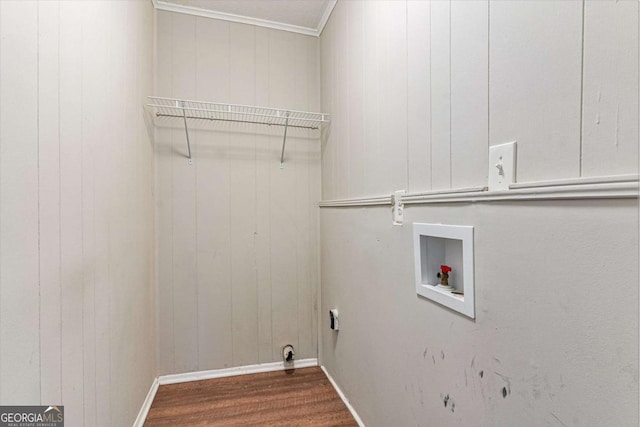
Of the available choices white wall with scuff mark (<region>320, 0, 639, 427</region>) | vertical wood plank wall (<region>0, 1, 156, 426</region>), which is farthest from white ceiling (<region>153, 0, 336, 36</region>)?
white wall with scuff mark (<region>320, 0, 639, 427</region>)

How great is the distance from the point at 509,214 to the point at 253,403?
173cm

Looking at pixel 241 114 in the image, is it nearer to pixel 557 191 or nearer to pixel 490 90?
pixel 490 90

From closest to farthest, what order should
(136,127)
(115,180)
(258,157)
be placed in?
(115,180) → (136,127) → (258,157)

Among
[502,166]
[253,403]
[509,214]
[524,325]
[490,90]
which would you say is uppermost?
[490,90]

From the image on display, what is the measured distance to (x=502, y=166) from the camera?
69cm

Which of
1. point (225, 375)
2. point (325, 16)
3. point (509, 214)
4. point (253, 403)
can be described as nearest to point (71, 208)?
point (509, 214)

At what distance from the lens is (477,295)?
30.1 inches

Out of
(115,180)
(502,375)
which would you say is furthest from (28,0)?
(502,375)

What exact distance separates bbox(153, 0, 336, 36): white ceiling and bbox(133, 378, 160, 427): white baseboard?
7.93 feet

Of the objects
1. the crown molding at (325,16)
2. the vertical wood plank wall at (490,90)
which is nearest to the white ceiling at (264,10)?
the crown molding at (325,16)

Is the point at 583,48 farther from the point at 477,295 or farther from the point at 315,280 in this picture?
the point at 315,280

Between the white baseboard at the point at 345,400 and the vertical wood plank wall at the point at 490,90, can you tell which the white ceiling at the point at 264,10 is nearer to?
the vertical wood plank wall at the point at 490,90

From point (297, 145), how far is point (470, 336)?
1.67m

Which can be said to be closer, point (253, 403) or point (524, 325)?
point (524, 325)
